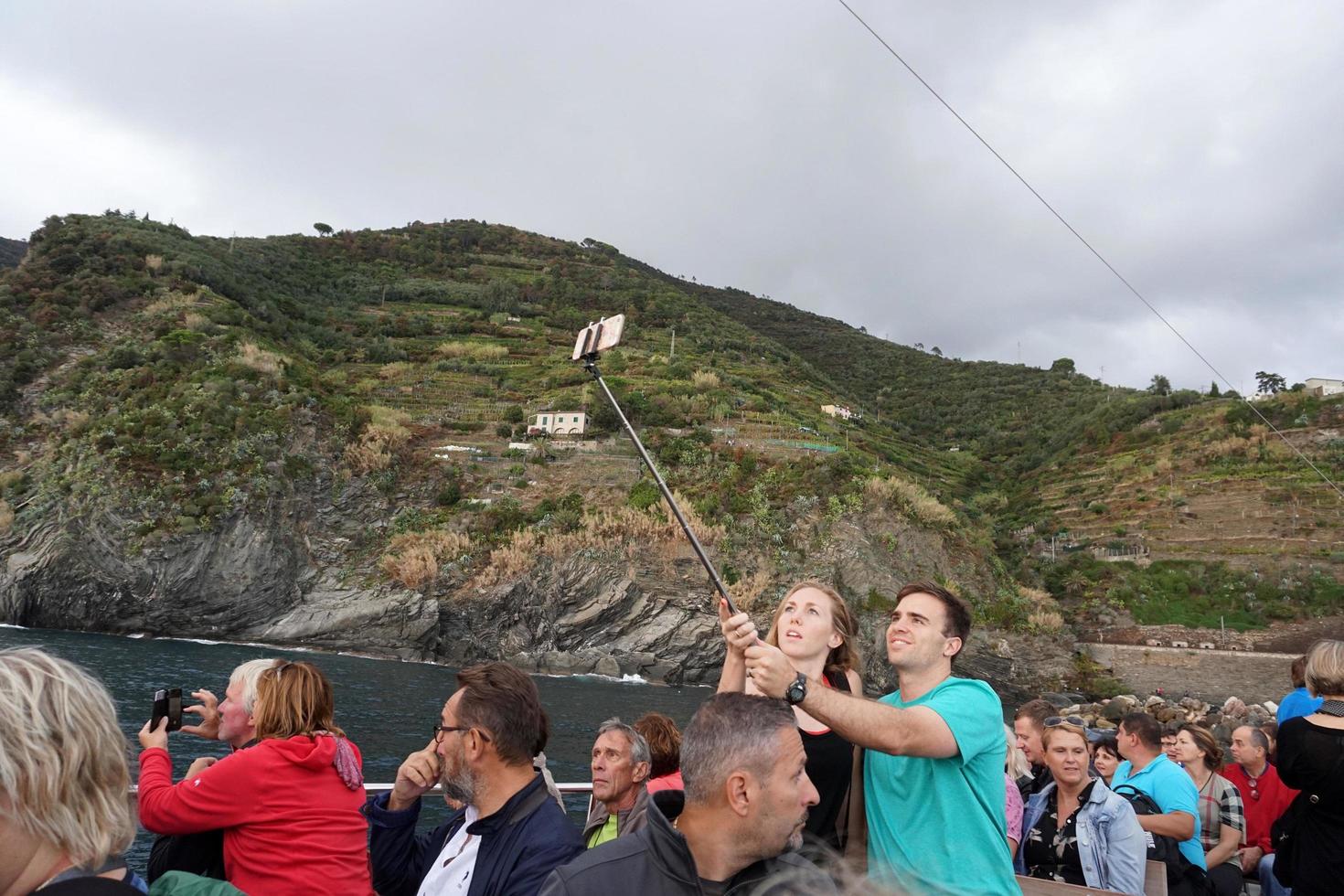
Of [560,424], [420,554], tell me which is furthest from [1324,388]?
[420,554]

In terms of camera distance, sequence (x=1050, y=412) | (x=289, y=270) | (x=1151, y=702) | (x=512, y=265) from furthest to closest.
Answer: (x=512, y=265), (x=1050, y=412), (x=289, y=270), (x=1151, y=702)

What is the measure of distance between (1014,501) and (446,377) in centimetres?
4544

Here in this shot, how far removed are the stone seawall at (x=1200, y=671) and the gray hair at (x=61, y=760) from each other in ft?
137

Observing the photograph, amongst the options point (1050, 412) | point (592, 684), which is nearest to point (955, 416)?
point (1050, 412)

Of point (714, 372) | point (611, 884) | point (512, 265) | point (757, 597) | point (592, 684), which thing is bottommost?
point (592, 684)

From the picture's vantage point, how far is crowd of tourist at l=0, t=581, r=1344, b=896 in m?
1.52

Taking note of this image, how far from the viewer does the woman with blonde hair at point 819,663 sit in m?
2.33

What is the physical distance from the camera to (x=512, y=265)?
308ft

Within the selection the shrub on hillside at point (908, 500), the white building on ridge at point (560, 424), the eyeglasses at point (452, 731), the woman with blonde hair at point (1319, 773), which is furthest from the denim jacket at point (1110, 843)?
the white building on ridge at point (560, 424)

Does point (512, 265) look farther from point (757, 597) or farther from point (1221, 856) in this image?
point (1221, 856)

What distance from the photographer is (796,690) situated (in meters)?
1.95

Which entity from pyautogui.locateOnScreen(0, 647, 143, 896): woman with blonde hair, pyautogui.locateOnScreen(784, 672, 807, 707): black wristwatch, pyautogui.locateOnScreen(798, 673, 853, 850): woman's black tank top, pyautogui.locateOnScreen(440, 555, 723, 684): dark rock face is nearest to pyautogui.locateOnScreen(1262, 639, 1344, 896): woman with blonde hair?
pyautogui.locateOnScreen(798, 673, 853, 850): woman's black tank top

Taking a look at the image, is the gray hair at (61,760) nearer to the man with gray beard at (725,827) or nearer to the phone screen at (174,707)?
the man with gray beard at (725,827)

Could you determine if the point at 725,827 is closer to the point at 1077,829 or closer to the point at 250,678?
the point at 250,678
